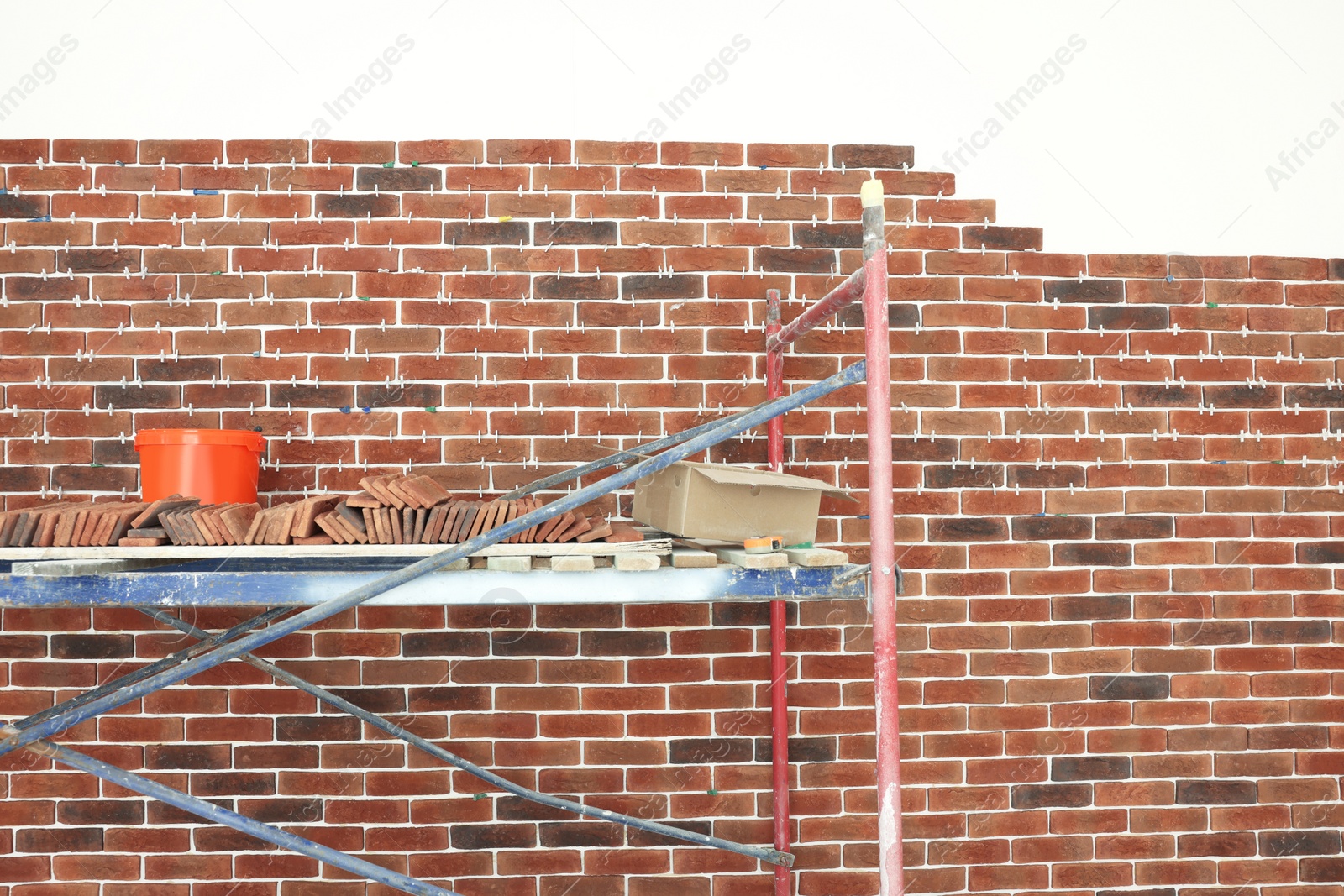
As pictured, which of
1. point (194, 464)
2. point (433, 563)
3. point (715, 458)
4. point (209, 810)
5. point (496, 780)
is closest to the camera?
point (433, 563)

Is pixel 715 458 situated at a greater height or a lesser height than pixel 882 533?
greater

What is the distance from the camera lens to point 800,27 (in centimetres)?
→ 265

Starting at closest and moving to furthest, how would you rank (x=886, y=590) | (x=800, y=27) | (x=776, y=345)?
1. (x=886, y=590)
2. (x=776, y=345)
3. (x=800, y=27)

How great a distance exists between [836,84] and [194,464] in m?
2.21

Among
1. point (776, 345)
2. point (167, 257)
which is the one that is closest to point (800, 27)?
point (776, 345)

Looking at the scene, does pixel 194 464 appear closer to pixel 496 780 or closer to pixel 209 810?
pixel 209 810

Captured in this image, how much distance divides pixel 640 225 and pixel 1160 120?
178 centimetres

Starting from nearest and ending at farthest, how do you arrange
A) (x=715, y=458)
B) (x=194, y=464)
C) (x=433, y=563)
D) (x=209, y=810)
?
(x=433, y=563) < (x=209, y=810) < (x=194, y=464) < (x=715, y=458)

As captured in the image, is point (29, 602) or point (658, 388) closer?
point (29, 602)

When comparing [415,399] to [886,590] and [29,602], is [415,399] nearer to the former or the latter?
[29,602]

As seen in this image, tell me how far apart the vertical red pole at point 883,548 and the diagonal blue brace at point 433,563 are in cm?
7

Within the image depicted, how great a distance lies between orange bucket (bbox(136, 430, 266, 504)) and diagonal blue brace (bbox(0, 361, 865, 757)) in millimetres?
597

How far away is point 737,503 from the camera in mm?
1855

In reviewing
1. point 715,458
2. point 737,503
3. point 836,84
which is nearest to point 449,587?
point 737,503
